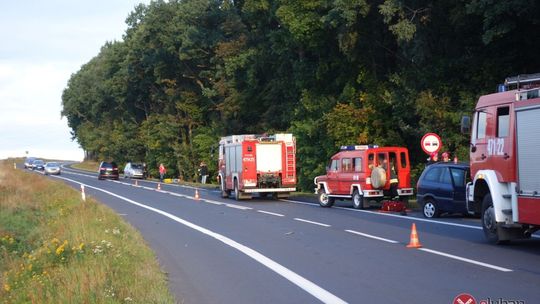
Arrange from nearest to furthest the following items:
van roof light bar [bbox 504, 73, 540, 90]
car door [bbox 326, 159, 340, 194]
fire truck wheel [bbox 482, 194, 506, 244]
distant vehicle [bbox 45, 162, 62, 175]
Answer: van roof light bar [bbox 504, 73, 540, 90], fire truck wheel [bbox 482, 194, 506, 244], car door [bbox 326, 159, 340, 194], distant vehicle [bbox 45, 162, 62, 175]

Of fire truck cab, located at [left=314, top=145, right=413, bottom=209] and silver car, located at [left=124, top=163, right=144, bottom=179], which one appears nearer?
fire truck cab, located at [left=314, top=145, right=413, bottom=209]

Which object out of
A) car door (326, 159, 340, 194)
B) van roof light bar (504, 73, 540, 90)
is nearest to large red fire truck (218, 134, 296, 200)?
car door (326, 159, 340, 194)

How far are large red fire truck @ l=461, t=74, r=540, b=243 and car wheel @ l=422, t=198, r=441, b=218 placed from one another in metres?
6.33

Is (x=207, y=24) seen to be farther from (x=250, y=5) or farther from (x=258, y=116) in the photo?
(x=250, y=5)

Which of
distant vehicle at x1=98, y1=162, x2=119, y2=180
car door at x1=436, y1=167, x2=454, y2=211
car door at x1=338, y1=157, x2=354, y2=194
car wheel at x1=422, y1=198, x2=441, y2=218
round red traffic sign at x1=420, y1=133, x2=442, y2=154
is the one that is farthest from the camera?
distant vehicle at x1=98, y1=162, x2=119, y2=180

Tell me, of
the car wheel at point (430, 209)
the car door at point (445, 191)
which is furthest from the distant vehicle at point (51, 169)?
the car door at point (445, 191)

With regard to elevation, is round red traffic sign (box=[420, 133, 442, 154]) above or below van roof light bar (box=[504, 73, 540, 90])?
below

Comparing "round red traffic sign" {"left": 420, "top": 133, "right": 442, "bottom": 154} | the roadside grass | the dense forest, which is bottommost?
the roadside grass

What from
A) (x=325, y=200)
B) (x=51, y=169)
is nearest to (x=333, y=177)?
(x=325, y=200)

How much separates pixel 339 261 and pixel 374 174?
12.8m

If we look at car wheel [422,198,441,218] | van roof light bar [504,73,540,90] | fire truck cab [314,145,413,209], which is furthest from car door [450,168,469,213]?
van roof light bar [504,73,540,90]

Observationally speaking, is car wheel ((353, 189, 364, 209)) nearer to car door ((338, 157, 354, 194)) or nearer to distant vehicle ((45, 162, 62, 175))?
car door ((338, 157, 354, 194))

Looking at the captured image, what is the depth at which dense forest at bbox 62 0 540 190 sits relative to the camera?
1179 inches

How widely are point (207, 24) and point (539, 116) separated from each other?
2063 inches
